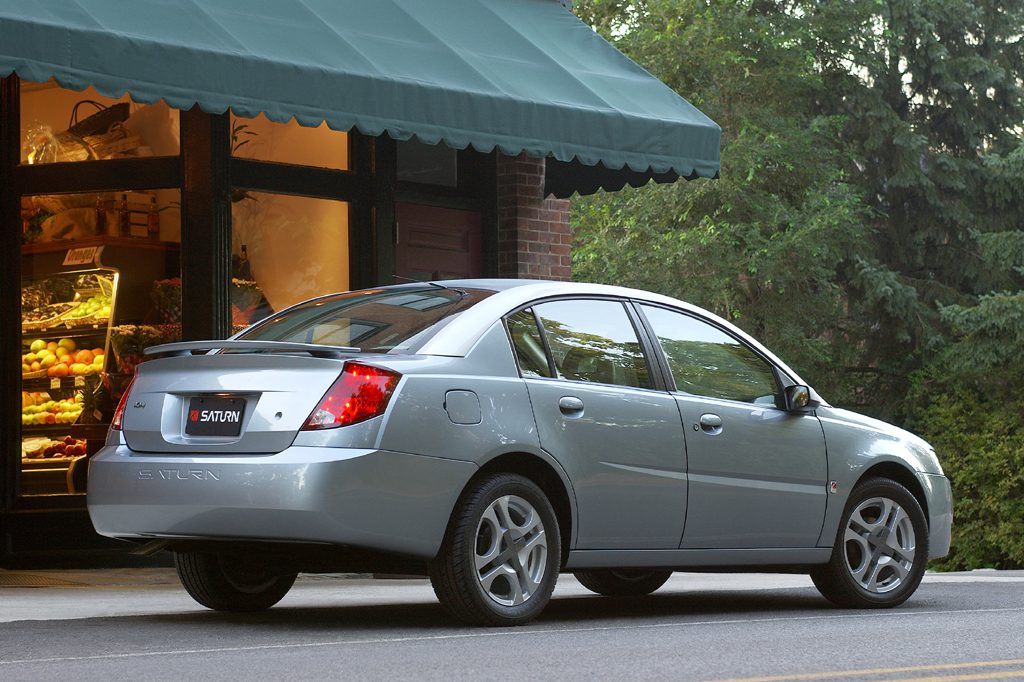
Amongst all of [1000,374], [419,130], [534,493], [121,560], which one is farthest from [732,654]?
[1000,374]

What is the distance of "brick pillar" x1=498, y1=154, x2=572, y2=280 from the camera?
13984 millimetres

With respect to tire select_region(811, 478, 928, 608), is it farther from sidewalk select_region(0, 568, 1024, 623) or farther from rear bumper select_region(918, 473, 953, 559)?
sidewalk select_region(0, 568, 1024, 623)

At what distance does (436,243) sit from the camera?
13680 mm

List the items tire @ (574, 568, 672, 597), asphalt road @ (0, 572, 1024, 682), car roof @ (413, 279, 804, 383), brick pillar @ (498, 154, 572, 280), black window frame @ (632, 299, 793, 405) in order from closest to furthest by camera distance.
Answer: asphalt road @ (0, 572, 1024, 682), car roof @ (413, 279, 804, 383), black window frame @ (632, 299, 793, 405), tire @ (574, 568, 672, 597), brick pillar @ (498, 154, 572, 280)

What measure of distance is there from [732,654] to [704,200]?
2700 centimetres

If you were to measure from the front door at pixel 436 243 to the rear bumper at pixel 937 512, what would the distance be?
16.9 ft

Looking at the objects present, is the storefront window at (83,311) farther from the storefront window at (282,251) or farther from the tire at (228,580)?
the tire at (228,580)

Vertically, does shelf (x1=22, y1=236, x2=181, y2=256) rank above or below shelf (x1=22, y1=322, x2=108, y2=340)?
above

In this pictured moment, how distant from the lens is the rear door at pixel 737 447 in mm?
8359

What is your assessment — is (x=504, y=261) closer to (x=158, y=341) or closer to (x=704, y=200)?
(x=158, y=341)

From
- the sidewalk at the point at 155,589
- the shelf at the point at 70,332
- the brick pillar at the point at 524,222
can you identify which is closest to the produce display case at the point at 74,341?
the shelf at the point at 70,332

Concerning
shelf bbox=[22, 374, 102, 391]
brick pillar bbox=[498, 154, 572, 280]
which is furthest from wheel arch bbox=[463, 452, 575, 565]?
brick pillar bbox=[498, 154, 572, 280]

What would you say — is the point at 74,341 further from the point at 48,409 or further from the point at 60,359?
the point at 48,409

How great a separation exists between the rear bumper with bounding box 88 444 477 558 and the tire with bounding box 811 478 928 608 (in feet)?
8.58
